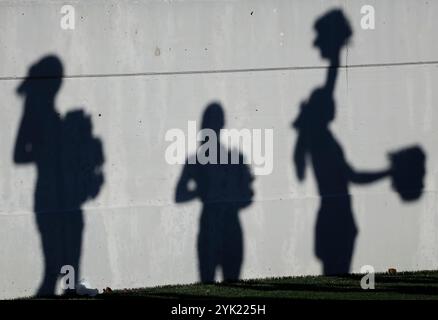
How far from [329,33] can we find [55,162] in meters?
2.74

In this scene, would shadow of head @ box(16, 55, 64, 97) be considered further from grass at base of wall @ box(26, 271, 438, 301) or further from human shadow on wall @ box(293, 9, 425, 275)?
human shadow on wall @ box(293, 9, 425, 275)

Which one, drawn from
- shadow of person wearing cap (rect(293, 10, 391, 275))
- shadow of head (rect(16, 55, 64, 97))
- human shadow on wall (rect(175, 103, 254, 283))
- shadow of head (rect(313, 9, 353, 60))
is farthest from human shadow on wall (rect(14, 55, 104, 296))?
shadow of head (rect(313, 9, 353, 60))

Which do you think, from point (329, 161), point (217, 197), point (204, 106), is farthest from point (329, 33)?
point (217, 197)

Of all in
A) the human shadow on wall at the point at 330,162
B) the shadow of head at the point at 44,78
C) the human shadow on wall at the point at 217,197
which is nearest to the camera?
the shadow of head at the point at 44,78

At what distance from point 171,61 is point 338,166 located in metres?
1.81

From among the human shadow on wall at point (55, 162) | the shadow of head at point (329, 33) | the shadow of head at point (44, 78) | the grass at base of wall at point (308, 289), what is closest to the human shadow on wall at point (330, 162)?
the shadow of head at point (329, 33)

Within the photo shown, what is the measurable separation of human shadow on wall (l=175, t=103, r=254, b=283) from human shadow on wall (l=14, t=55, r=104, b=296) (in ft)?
2.91

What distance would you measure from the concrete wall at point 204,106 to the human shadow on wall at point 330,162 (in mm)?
73

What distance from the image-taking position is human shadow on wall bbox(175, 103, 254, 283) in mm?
12148

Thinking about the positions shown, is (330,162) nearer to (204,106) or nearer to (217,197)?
(217,197)

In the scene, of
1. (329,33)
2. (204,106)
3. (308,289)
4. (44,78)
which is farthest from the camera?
(329,33)

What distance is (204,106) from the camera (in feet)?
39.9

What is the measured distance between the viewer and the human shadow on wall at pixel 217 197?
39.9 feet

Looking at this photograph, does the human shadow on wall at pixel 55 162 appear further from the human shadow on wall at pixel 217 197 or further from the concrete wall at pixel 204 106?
the human shadow on wall at pixel 217 197
